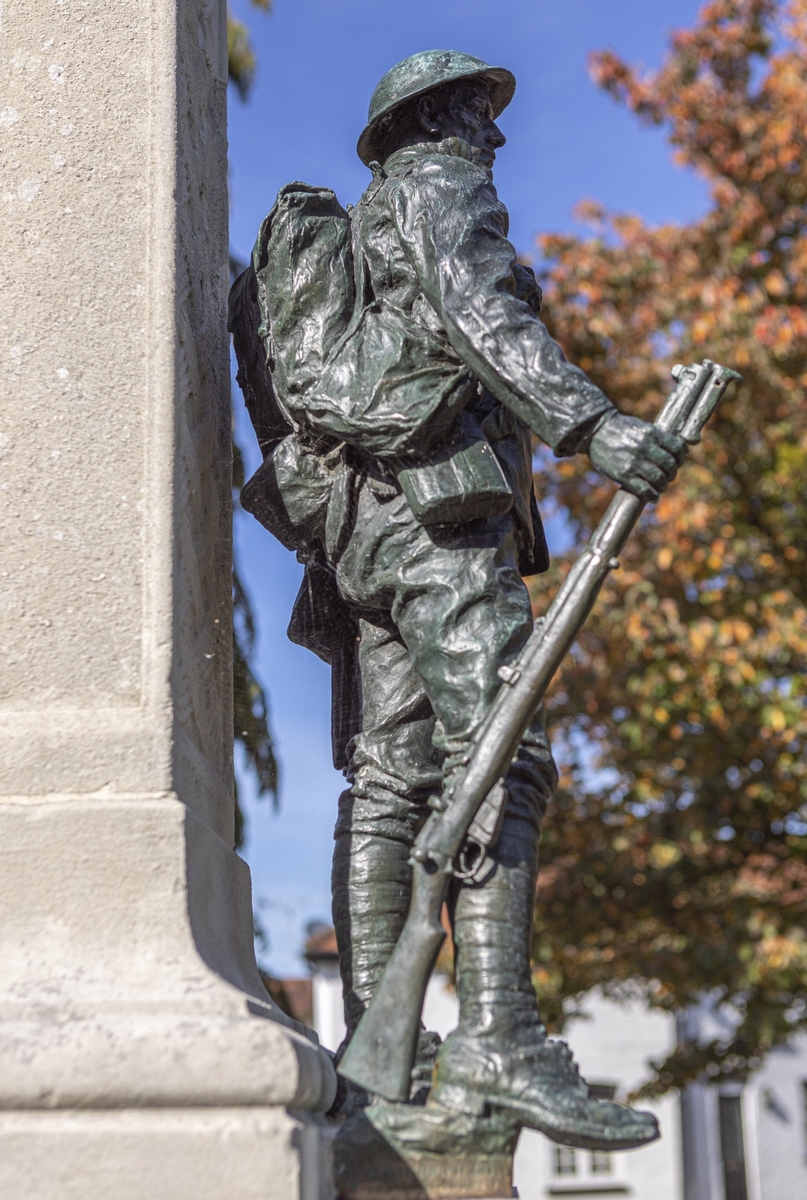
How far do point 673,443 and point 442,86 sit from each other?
3.65 feet

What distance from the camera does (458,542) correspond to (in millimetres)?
2990

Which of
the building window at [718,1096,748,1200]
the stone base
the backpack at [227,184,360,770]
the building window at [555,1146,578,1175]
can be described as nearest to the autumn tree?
the backpack at [227,184,360,770]

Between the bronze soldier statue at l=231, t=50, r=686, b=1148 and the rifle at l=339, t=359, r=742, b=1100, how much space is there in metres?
0.06

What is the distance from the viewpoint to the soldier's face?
3314 millimetres

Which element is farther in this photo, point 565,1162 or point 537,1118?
point 565,1162

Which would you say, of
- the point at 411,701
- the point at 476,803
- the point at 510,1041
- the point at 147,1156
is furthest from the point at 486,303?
the point at 147,1156

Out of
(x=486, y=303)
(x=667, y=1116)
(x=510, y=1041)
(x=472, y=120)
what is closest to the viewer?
(x=510, y=1041)

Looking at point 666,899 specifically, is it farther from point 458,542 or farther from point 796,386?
point 458,542

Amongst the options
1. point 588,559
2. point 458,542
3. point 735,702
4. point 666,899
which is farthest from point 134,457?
point 666,899

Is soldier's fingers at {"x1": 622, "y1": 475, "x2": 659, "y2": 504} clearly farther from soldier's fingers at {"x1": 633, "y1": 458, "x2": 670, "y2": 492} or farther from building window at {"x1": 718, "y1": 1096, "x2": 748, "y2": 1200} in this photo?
building window at {"x1": 718, "y1": 1096, "x2": 748, "y2": 1200}

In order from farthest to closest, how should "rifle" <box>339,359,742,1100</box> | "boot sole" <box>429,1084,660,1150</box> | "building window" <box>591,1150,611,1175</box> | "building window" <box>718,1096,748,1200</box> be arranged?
"building window" <box>718,1096,748,1200</box> < "building window" <box>591,1150,611,1175</box> < "rifle" <box>339,359,742,1100</box> < "boot sole" <box>429,1084,660,1150</box>

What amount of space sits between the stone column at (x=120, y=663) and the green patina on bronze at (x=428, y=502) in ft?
0.67

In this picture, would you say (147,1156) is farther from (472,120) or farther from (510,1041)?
(472,120)

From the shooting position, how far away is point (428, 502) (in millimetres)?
2922
